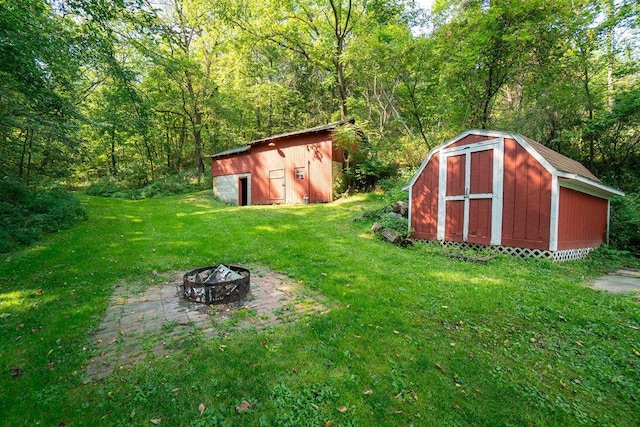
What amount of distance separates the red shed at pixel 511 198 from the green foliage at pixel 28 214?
36.3ft

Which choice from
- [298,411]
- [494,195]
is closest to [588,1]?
[494,195]

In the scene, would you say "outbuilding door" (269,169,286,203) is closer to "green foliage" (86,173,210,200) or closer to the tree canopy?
the tree canopy

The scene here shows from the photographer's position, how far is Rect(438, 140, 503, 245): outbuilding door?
6902 mm

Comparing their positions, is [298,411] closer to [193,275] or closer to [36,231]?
[193,275]

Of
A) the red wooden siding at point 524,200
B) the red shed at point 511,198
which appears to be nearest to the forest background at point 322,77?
the red shed at point 511,198

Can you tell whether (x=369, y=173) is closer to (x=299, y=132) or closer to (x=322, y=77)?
(x=299, y=132)

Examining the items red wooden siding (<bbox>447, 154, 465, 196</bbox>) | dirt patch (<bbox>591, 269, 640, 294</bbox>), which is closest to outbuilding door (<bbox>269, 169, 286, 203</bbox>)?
red wooden siding (<bbox>447, 154, 465, 196</bbox>)

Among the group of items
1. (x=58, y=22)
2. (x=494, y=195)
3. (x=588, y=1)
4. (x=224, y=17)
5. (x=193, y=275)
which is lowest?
(x=193, y=275)

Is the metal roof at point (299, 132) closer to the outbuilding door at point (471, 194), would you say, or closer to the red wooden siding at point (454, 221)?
the outbuilding door at point (471, 194)

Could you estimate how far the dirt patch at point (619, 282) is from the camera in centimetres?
483

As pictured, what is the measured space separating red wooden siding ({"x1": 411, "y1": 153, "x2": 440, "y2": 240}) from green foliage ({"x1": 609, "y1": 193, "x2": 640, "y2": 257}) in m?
5.31

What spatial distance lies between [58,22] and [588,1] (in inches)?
640

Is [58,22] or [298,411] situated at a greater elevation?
[58,22]

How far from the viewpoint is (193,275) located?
451cm
